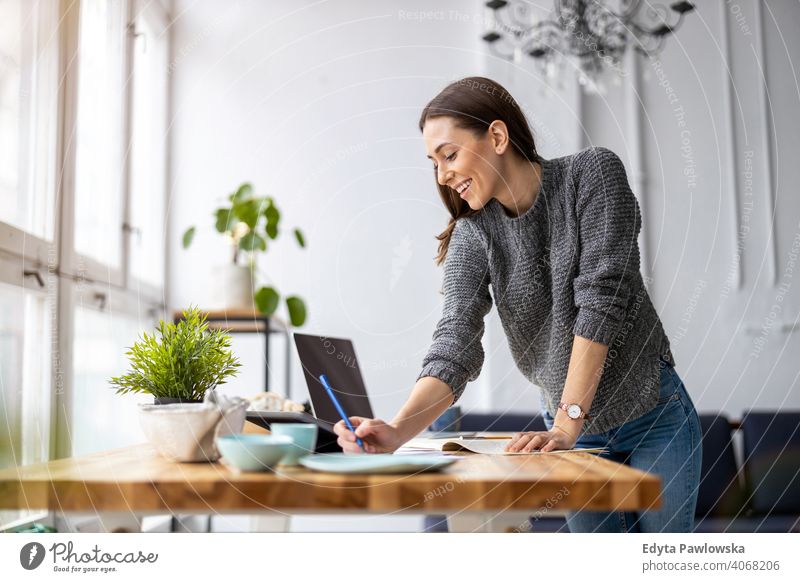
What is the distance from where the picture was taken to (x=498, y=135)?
1.06m

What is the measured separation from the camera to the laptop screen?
1137 mm

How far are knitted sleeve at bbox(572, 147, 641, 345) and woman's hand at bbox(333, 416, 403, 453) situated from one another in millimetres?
276

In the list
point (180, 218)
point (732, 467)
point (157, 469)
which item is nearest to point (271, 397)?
point (157, 469)

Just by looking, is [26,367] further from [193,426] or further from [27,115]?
[193,426]

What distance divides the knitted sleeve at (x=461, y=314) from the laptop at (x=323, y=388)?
6.0 inches

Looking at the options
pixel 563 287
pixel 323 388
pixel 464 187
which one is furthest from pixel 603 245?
pixel 323 388

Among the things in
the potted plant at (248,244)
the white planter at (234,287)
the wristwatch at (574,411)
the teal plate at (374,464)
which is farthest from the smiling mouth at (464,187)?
the white planter at (234,287)

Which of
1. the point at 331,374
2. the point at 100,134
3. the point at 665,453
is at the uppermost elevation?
the point at 100,134

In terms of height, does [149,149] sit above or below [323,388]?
above

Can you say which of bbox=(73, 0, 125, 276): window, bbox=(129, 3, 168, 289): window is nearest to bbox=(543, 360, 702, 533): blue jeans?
bbox=(73, 0, 125, 276): window

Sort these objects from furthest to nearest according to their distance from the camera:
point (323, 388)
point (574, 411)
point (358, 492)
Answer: point (323, 388) < point (574, 411) < point (358, 492)

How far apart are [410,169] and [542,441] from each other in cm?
205

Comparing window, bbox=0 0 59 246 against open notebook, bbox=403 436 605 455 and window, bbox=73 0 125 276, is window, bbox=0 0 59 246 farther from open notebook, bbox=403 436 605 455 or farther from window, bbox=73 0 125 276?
open notebook, bbox=403 436 605 455

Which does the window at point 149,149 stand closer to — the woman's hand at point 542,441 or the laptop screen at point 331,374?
the laptop screen at point 331,374
